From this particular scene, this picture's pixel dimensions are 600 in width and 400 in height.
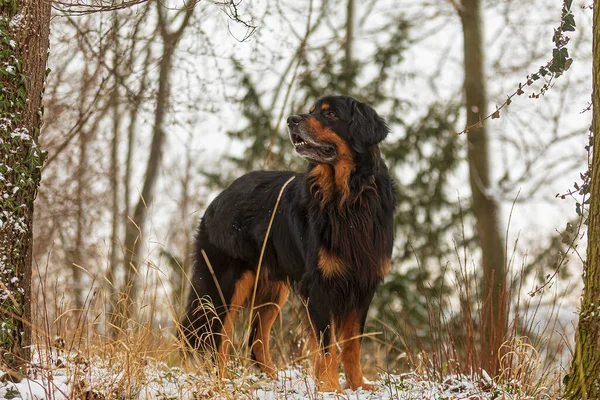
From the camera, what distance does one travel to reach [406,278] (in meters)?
10.4

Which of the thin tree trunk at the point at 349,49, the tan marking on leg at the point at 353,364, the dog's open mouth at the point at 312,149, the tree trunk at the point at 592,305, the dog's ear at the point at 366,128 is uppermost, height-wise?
the thin tree trunk at the point at 349,49

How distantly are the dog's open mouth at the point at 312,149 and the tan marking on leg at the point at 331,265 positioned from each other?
25.5 inches

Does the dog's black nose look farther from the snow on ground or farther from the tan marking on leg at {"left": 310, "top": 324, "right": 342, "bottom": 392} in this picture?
the snow on ground

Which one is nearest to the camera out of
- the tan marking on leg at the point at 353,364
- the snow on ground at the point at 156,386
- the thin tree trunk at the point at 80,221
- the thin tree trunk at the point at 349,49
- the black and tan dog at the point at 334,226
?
the snow on ground at the point at 156,386

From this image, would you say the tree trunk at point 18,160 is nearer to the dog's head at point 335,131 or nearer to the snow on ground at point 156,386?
the snow on ground at point 156,386

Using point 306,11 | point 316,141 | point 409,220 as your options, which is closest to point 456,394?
point 316,141

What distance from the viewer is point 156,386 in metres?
3.87

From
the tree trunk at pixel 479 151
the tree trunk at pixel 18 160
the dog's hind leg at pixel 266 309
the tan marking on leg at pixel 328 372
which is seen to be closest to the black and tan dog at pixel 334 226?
the tan marking on leg at pixel 328 372

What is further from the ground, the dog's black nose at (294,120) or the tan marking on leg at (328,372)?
the dog's black nose at (294,120)

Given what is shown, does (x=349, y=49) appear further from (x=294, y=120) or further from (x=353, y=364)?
(x=353, y=364)

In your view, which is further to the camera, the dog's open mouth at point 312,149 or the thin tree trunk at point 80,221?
the thin tree trunk at point 80,221

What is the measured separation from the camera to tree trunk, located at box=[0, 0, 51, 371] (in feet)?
11.7

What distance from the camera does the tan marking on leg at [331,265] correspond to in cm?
457

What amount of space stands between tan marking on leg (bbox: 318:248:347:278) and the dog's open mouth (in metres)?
0.65
